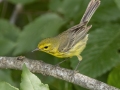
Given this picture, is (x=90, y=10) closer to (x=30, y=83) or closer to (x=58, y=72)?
(x=58, y=72)

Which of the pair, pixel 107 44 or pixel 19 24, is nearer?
pixel 107 44

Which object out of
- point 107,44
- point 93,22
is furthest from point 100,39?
point 93,22

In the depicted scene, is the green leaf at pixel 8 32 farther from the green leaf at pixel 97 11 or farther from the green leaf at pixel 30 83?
the green leaf at pixel 30 83

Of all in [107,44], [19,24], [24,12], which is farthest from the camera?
[19,24]

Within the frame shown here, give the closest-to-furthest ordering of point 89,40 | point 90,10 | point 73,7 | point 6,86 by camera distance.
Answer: point 6,86 < point 89,40 < point 90,10 < point 73,7

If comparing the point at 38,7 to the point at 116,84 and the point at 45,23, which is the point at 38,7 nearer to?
the point at 45,23

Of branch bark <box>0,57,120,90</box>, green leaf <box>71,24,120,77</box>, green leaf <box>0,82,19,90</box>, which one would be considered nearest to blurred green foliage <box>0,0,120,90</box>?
green leaf <box>71,24,120,77</box>

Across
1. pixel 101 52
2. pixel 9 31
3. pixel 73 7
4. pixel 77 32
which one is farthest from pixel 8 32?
pixel 101 52

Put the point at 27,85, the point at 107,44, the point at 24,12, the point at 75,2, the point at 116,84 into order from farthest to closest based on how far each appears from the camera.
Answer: the point at 24,12 < the point at 75,2 < the point at 107,44 < the point at 116,84 < the point at 27,85
